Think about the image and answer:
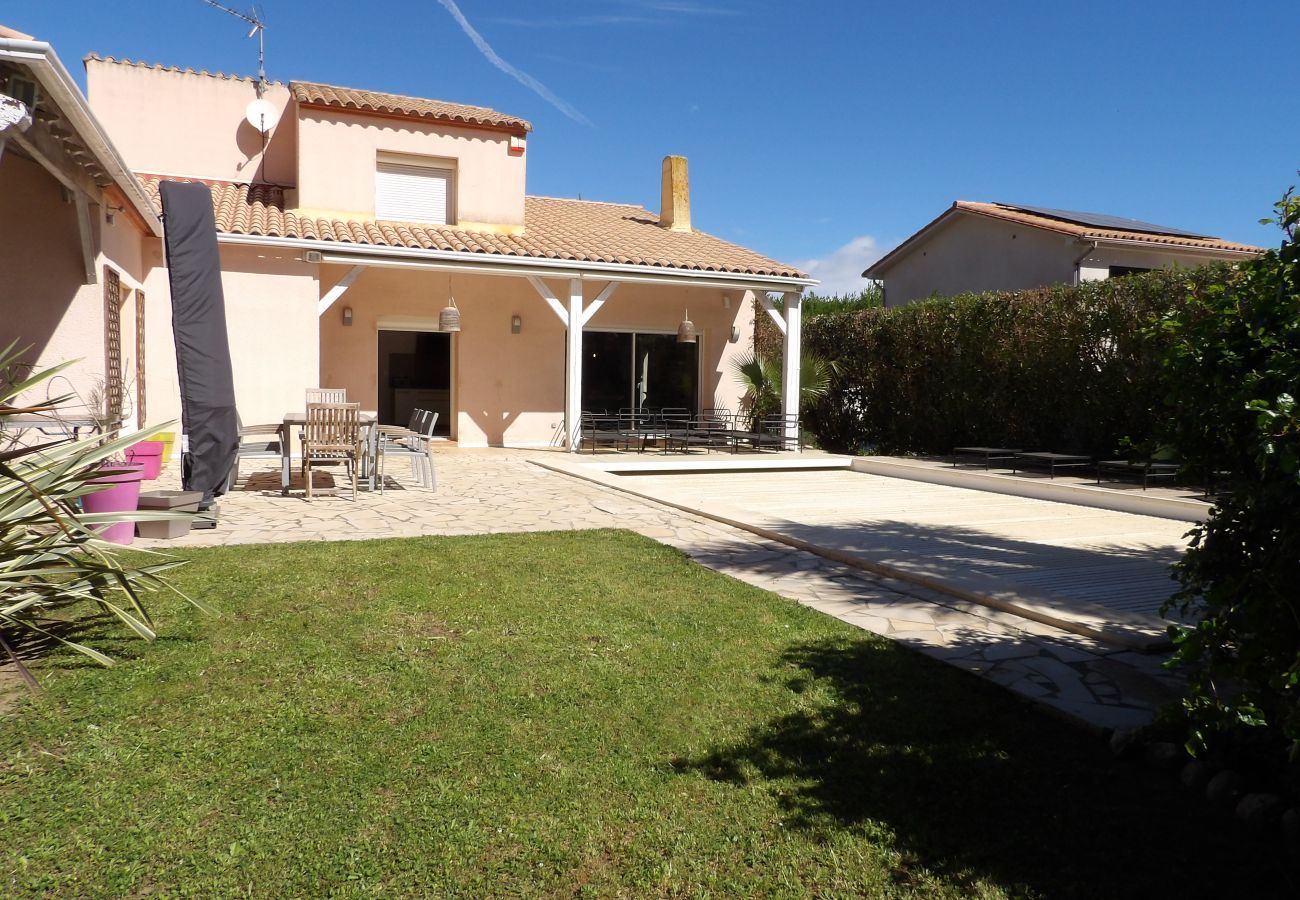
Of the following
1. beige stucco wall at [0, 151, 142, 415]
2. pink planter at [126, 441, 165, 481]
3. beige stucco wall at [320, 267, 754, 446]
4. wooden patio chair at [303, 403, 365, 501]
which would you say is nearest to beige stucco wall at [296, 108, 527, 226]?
beige stucco wall at [320, 267, 754, 446]

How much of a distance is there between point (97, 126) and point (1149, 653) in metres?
7.73

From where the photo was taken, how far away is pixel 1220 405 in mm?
3055

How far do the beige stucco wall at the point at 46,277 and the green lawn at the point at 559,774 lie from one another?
5232 millimetres

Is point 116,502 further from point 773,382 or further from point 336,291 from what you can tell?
point 773,382

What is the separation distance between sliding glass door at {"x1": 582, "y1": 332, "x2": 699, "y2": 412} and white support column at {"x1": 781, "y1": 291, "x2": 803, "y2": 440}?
92.9 inches

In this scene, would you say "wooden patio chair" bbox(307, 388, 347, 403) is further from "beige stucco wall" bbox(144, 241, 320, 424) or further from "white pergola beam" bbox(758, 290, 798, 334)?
"white pergola beam" bbox(758, 290, 798, 334)

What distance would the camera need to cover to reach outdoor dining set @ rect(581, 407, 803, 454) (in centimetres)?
1597

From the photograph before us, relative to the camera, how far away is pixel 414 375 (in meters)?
16.8

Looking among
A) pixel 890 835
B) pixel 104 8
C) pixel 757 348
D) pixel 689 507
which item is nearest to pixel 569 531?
pixel 689 507

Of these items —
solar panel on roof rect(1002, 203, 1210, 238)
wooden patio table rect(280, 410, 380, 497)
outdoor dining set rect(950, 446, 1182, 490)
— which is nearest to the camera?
wooden patio table rect(280, 410, 380, 497)

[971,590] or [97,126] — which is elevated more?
[97,126]

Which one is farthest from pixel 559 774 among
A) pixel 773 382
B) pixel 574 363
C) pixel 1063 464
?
pixel 773 382

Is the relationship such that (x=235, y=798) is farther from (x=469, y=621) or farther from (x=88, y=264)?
(x=88, y=264)

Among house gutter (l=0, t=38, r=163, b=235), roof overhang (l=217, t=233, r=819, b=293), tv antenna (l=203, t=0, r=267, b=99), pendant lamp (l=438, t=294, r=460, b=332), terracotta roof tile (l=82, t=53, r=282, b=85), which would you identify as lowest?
pendant lamp (l=438, t=294, r=460, b=332)
